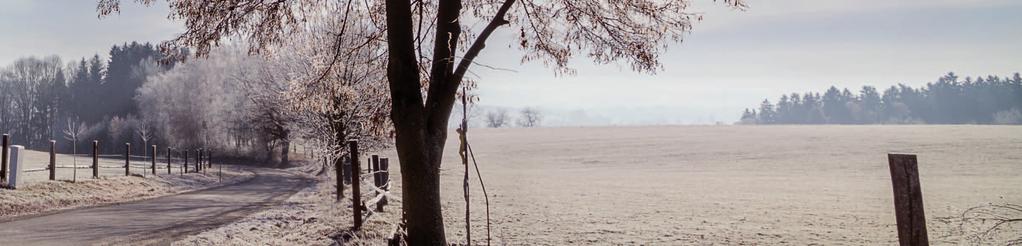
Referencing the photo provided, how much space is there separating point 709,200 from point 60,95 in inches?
3814

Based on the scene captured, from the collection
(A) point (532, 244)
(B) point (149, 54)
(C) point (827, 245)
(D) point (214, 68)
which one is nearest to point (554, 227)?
(A) point (532, 244)

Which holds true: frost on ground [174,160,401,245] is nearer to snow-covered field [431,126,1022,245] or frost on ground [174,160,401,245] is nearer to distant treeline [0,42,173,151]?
snow-covered field [431,126,1022,245]

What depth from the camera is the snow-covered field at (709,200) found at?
12.2 metres

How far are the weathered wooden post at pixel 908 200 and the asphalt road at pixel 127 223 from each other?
931 cm

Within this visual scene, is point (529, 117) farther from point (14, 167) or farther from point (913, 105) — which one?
point (14, 167)

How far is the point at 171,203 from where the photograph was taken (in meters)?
16.3

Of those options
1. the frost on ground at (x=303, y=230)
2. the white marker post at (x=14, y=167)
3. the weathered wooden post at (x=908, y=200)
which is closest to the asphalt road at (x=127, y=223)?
the frost on ground at (x=303, y=230)

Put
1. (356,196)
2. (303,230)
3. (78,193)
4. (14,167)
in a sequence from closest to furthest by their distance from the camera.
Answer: (356,196)
(303,230)
(14,167)
(78,193)

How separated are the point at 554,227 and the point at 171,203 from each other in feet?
34.1

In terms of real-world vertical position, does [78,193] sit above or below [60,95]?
below

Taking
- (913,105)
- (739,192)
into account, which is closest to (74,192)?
(739,192)

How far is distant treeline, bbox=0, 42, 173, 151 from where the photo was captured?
8175 centimetres

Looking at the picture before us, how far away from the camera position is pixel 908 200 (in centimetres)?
446

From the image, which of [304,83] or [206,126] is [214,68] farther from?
[304,83]
